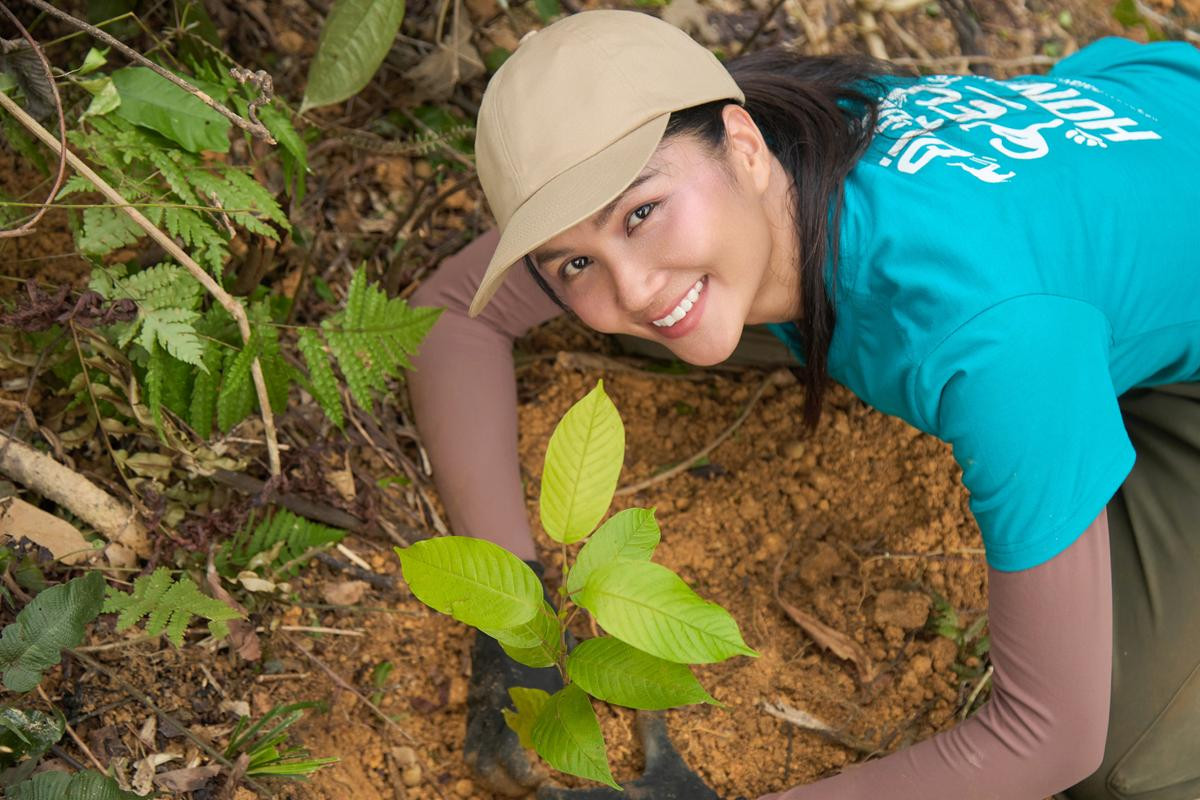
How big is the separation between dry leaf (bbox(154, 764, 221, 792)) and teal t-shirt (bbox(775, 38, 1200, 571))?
1.13 m

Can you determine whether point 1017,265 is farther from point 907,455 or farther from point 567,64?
point 907,455

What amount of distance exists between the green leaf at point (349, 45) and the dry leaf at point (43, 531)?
77 centimetres

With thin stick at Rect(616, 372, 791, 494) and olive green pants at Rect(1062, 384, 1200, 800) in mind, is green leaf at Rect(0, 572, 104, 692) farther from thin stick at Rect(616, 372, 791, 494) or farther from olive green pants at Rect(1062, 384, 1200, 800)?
olive green pants at Rect(1062, 384, 1200, 800)

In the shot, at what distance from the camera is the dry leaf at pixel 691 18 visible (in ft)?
8.71

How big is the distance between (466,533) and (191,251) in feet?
2.24

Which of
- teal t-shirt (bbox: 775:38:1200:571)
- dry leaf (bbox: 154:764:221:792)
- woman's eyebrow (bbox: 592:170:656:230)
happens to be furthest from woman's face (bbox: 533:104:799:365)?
dry leaf (bbox: 154:764:221:792)

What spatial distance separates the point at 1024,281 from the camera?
4.84 feet

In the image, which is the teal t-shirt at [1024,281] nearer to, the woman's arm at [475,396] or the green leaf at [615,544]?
the green leaf at [615,544]

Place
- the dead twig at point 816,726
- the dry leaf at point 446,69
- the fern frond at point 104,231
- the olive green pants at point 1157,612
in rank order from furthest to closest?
the dry leaf at point 446,69, the dead twig at point 816,726, the olive green pants at point 1157,612, the fern frond at point 104,231

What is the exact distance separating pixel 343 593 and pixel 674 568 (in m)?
0.61

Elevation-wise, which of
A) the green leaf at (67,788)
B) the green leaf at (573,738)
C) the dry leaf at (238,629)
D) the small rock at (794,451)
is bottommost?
the small rock at (794,451)

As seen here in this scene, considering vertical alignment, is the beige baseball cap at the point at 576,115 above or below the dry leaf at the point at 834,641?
above

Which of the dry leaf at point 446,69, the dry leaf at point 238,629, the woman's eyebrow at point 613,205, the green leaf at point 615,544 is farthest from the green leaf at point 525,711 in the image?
the dry leaf at point 446,69

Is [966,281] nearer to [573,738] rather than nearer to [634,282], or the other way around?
[634,282]
